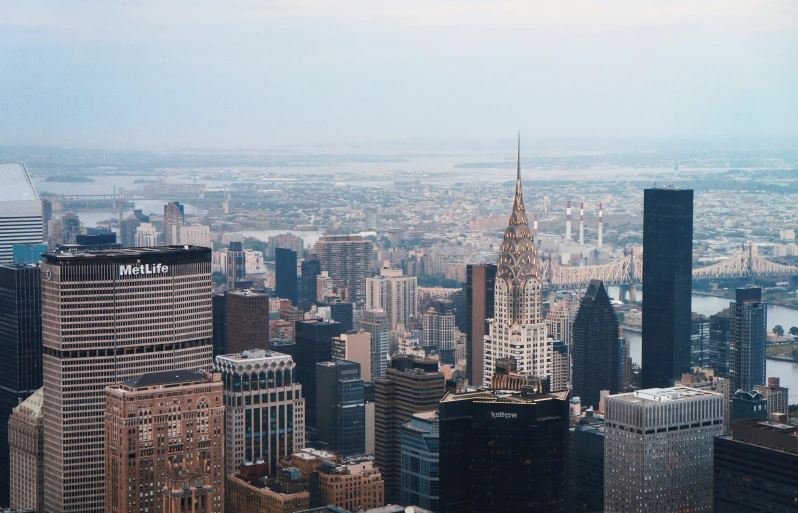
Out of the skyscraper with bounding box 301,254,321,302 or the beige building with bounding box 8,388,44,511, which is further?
the skyscraper with bounding box 301,254,321,302

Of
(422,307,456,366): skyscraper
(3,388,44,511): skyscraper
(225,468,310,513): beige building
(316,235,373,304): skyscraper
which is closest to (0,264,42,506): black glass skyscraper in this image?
(3,388,44,511): skyscraper

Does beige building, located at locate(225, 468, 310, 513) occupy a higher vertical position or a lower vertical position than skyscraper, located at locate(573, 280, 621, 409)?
lower

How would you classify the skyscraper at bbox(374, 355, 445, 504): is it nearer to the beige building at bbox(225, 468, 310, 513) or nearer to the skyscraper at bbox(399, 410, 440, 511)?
the skyscraper at bbox(399, 410, 440, 511)

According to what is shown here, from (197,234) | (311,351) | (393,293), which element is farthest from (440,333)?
(197,234)

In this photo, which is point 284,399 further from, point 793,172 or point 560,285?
point 793,172

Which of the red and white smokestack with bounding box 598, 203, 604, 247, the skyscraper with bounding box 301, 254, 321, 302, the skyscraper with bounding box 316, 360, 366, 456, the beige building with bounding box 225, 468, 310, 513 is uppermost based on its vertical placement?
the red and white smokestack with bounding box 598, 203, 604, 247

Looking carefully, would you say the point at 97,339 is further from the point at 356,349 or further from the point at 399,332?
the point at 399,332
